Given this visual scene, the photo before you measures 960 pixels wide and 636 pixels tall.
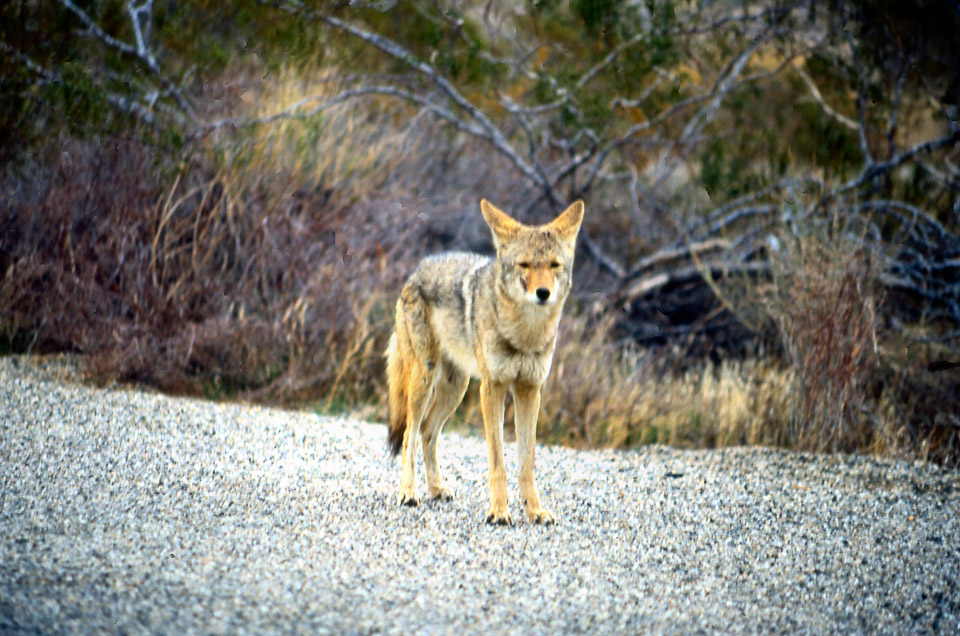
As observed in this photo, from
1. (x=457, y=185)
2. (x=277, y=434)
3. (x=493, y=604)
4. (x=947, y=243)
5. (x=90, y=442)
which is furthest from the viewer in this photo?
(x=457, y=185)

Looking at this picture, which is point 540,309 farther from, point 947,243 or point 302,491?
point 947,243

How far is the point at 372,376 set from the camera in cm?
809

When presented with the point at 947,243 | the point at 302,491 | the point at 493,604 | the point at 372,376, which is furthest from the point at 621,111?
the point at 493,604

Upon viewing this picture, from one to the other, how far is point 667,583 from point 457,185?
331 inches

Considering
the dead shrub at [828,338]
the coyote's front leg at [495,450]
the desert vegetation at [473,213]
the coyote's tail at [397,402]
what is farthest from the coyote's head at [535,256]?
the desert vegetation at [473,213]

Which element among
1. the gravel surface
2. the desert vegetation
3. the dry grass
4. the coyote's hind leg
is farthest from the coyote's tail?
the desert vegetation

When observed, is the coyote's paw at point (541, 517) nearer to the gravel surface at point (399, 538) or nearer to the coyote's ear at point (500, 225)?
the gravel surface at point (399, 538)

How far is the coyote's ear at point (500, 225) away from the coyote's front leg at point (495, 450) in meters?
0.78

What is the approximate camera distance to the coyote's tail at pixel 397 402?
503 centimetres

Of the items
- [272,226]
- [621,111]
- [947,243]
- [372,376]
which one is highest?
[621,111]

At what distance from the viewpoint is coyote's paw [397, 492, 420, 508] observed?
4.58 metres

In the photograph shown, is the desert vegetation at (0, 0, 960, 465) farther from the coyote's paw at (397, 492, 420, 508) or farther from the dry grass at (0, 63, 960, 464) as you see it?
the coyote's paw at (397, 492, 420, 508)

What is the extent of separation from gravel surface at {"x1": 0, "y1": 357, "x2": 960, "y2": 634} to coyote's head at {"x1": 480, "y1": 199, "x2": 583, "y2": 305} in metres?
1.21

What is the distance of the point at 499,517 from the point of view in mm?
4309
